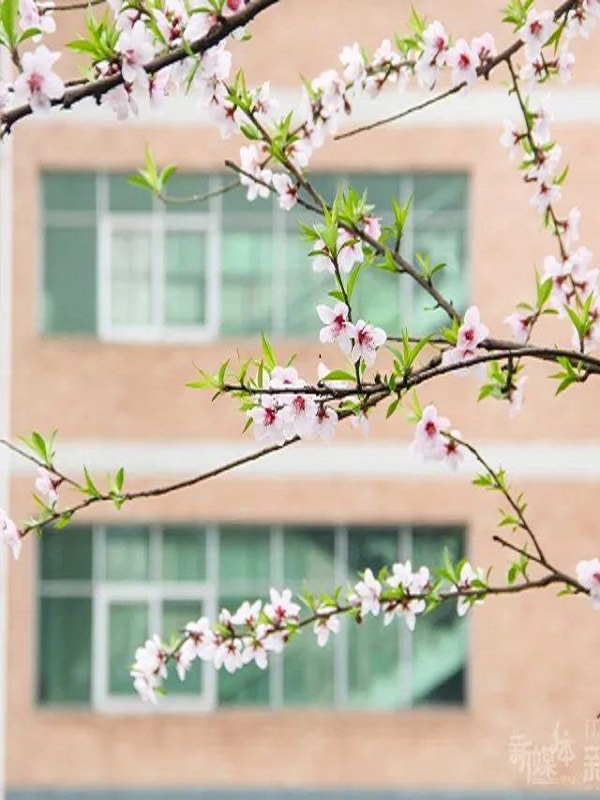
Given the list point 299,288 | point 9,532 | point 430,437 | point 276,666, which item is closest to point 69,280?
point 299,288

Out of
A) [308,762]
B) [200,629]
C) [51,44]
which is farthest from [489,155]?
[200,629]

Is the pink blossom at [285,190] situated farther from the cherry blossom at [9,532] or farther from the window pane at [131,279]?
the window pane at [131,279]

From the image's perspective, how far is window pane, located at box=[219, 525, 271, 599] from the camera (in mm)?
9859

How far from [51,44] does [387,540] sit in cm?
309

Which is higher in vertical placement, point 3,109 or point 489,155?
point 489,155

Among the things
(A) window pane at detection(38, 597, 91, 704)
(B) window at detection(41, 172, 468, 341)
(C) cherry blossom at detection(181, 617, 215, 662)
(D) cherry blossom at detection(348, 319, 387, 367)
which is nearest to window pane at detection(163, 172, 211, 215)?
(B) window at detection(41, 172, 468, 341)

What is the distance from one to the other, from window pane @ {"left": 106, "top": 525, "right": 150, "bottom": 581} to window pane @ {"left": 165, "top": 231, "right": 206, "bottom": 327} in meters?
1.12

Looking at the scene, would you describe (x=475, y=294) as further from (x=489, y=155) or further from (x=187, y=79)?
(x=187, y=79)

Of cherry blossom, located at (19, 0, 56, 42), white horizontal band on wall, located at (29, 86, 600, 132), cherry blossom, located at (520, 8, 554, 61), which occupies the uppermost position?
white horizontal band on wall, located at (29, 86, 600, 132)

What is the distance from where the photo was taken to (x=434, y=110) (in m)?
9.95

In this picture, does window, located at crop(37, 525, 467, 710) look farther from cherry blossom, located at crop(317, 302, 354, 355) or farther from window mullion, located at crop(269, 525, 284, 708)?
cherry blossom, located at crop(317, 302, 354, 355)

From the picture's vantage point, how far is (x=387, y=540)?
995 cm

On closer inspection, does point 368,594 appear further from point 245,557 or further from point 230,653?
point 245,557

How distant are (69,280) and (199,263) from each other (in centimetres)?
70
